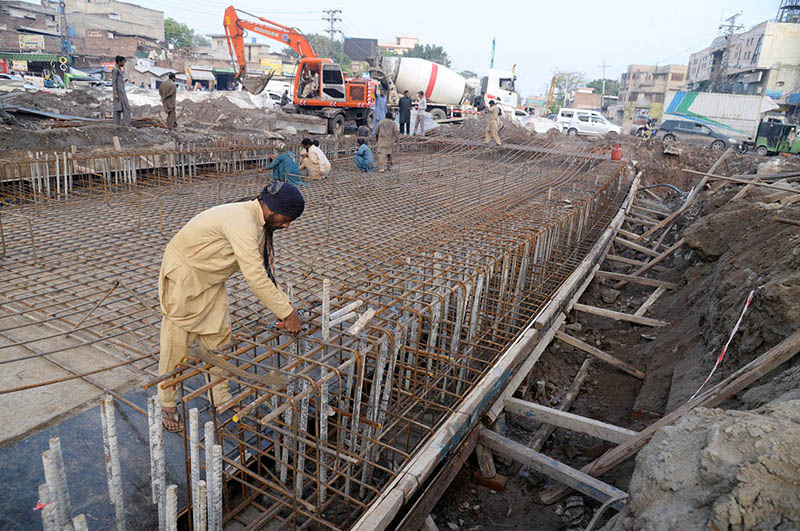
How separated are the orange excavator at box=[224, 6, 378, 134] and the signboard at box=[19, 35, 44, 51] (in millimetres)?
27232

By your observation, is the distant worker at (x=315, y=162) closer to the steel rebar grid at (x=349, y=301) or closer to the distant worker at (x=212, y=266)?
the steel rebar grid at (x=349, y=301)

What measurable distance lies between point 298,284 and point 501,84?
90.1ft

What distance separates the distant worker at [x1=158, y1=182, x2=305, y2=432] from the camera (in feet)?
8.38

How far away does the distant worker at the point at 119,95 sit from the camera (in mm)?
9336

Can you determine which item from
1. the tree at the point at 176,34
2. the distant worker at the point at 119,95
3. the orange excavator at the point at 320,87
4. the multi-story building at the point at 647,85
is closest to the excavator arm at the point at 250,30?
the orange excavator at the point at 320,87

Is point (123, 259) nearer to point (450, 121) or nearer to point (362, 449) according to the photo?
point (362, 449)

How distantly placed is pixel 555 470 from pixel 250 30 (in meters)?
16.7

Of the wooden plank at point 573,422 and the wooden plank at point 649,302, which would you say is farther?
the wooden plank at point 649,302

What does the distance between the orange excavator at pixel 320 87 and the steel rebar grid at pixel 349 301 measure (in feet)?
22.5

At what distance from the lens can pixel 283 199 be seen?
8.46 feet

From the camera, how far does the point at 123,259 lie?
4.95 meters

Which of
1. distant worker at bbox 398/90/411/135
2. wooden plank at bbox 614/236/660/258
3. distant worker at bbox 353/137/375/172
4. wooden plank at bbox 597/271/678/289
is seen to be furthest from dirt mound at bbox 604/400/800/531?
distant worker at bbox 398/90/411/135

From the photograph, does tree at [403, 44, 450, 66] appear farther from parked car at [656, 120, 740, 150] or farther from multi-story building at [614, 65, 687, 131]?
parked car at [656, 120, 740, 150]

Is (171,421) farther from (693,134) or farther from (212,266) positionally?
(693,134)
